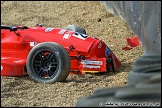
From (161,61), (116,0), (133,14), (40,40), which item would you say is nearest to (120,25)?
(116,0)

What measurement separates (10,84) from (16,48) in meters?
0.73

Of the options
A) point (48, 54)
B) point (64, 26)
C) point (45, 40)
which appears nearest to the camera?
point (48, 54)

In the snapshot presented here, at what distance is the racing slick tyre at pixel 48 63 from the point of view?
5250 mm

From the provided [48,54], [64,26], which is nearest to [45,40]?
[48,54]

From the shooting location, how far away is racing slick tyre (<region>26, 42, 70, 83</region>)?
5250mm

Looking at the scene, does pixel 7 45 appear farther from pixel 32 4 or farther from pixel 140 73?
pixel 32 4

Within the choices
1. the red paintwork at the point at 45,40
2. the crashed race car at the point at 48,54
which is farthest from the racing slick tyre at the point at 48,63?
the red paintwork at the point at 45,40

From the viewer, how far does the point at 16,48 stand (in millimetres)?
5832

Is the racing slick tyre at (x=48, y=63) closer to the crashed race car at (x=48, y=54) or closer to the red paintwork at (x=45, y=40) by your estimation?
the crashed race car at (x=48, y=54)

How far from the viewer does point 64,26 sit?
936 cm

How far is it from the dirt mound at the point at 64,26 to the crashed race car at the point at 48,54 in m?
0.11

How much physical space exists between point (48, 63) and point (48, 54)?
110 millimetres

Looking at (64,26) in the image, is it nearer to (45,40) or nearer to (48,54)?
(45,40)

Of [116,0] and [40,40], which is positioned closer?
[40,40]
